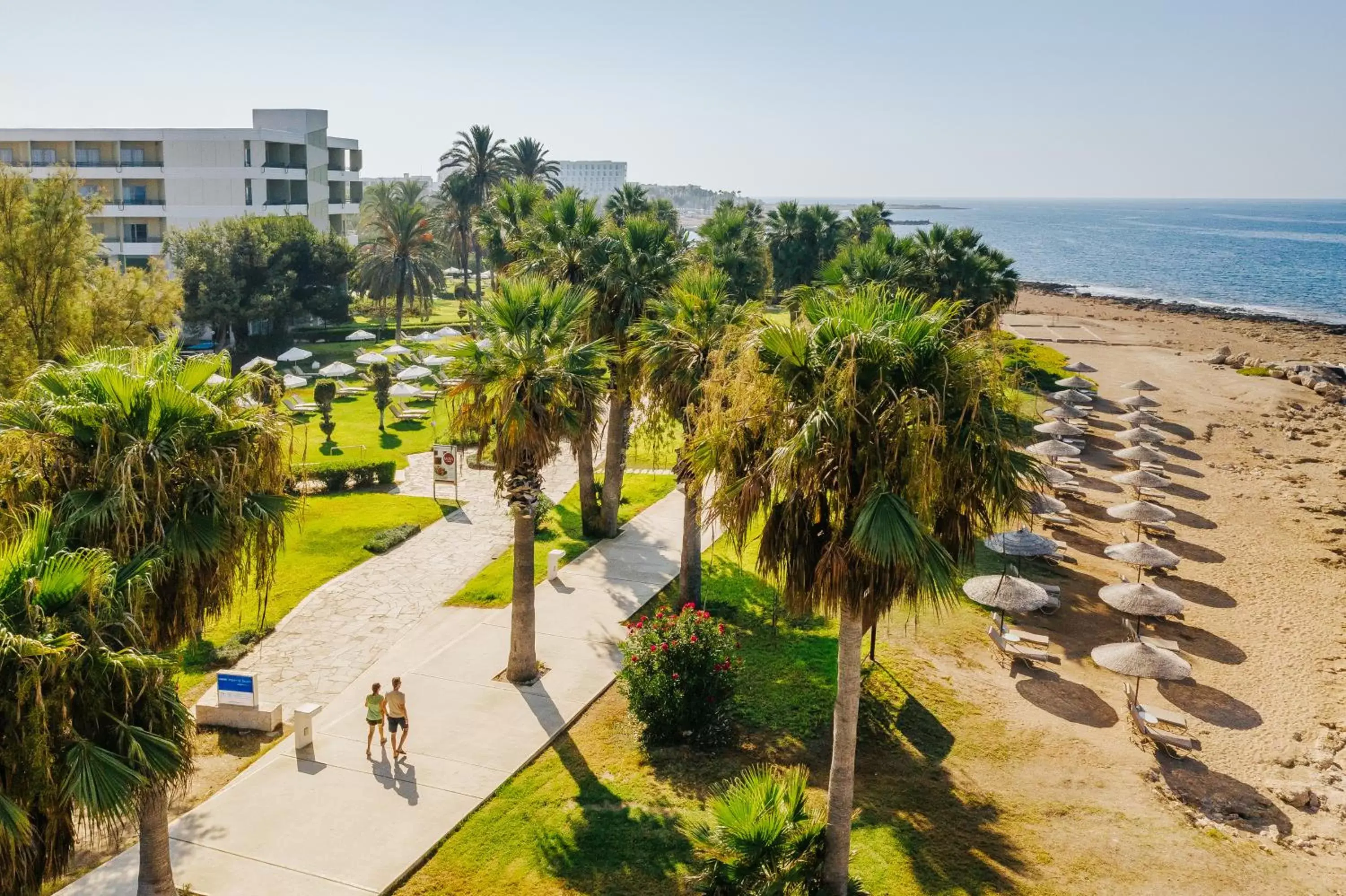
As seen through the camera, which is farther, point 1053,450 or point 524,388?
point 1053,450

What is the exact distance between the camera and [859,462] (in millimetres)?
9938

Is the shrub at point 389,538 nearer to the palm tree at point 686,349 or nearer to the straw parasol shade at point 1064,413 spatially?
the palm tree at point 686,349

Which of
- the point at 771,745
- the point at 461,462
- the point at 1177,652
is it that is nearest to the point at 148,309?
the point at 461,462

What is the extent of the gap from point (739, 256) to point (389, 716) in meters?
28.2

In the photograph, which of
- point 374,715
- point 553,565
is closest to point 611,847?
point 374,715

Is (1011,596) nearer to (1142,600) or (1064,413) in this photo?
(1142,600)

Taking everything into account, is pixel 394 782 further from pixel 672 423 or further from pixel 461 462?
pixel 461 462

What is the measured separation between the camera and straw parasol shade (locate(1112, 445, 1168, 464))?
32562 millimetres

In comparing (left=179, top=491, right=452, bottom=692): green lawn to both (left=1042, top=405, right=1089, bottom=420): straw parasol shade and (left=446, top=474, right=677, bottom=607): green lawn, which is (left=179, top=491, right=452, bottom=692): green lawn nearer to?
(left=446, top=474, right=677, bottom=607): green lawn

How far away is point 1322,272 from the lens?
5423 inches

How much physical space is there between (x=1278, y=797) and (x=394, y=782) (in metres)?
13.6

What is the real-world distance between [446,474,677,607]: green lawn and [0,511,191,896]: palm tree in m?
9.29

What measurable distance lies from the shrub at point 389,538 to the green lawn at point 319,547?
0.63 ft

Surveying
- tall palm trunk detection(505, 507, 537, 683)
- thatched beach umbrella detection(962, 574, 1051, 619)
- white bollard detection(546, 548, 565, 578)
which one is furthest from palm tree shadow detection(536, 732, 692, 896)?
white bollard detection(546, 548, 565, 578)
